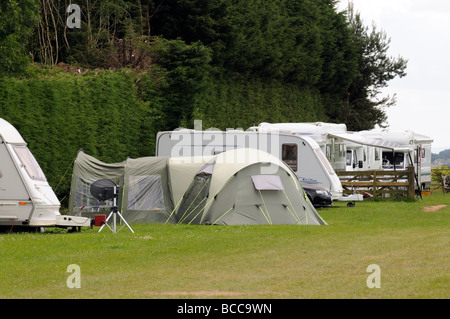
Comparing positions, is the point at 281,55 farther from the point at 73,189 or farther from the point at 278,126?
the point at 73,189

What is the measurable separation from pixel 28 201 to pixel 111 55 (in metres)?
15.1

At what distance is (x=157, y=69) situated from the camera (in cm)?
3089

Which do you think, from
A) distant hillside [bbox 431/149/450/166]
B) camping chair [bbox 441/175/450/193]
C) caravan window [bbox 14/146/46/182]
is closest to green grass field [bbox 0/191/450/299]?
caravan window [bbox 14/146/46/182]

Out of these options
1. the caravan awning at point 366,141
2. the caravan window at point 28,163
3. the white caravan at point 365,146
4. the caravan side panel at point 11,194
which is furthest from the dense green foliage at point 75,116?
the caravan awning at point 366,141

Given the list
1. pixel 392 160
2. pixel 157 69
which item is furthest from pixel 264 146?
pixel 392 160

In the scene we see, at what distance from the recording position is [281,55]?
4088cm

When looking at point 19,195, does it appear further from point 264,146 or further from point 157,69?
point 157,69

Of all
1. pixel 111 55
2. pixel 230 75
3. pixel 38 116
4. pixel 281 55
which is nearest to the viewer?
pixel 38 116

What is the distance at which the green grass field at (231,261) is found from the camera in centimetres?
923

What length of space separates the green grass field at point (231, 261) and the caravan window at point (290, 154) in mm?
9046

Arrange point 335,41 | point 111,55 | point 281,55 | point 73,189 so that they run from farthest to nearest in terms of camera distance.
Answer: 1. point 335,41
2. point 281,55
3. point 111,55
4. point 73,189

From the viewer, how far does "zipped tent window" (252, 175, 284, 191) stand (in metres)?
19.1

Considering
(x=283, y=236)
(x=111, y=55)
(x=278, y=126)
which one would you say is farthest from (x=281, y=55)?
(x=283, y=236)

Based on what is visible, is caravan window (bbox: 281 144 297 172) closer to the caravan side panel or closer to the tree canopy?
the tree canopy
